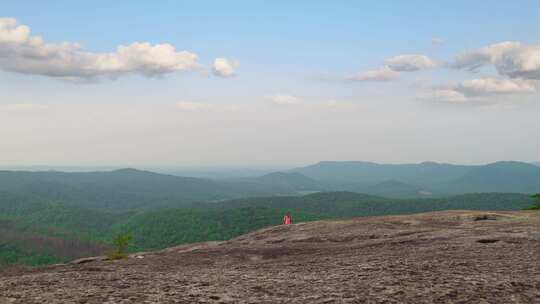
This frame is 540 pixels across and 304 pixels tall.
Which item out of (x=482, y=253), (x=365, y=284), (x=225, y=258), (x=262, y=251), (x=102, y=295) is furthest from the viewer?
(x=262, y=251)

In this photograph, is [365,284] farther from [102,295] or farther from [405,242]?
[405,242]

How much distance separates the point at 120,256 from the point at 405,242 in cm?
2157

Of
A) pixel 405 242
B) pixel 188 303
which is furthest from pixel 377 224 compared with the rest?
pixel 188 303

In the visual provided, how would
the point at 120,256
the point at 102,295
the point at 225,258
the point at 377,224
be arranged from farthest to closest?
the point at 377,224, the point at 120,256, the point at 225,258, the point at 102,295

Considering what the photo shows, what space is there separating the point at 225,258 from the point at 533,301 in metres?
16.3

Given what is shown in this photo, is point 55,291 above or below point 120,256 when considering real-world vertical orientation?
above

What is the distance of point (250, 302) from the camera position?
1115 centimetres

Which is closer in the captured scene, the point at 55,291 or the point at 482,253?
the point at 55,291

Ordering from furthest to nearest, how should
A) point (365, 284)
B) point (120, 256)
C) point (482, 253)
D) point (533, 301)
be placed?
point (120, 256) → point (482, 253) → point (365, 284) → point (533, 301)

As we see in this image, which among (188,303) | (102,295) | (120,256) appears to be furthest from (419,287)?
(120,256)

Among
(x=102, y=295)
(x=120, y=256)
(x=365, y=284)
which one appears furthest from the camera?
(x=120, y=256)

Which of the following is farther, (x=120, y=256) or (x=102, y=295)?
(x=120, y=256)

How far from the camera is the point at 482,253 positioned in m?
18.4

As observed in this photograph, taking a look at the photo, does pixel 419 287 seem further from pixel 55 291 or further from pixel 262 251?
pixel 262 251
